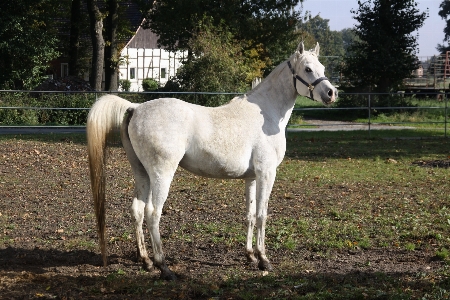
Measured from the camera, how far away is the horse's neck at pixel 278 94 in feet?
22.9

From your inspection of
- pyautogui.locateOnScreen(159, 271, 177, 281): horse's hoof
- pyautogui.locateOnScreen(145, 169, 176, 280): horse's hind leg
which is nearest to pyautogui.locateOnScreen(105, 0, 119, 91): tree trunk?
pyautogui.locateOnScreen(145, 169, 176, 280): horse's hind leg

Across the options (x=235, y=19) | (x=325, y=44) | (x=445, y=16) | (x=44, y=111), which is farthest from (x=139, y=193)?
(x=325, y=44)

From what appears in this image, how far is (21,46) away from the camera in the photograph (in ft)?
100

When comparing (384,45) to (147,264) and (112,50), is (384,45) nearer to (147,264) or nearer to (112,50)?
(112,50)

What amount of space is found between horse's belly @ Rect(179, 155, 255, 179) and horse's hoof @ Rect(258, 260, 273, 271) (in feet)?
2.94

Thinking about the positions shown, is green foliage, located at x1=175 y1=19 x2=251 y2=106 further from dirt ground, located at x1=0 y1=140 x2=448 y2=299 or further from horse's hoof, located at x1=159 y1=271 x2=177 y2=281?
horse's hoof, located at x1=159 y1=271 x2=177 y2=281

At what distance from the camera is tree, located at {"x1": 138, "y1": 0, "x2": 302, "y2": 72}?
32.8m

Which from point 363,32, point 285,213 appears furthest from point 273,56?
point 285,213

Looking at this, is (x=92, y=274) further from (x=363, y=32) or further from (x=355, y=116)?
(x=363, y=32)

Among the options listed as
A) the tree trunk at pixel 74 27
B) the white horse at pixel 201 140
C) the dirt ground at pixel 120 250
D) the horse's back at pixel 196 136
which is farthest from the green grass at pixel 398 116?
the horse's back at pixel 196 136

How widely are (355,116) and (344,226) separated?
73.2 feet

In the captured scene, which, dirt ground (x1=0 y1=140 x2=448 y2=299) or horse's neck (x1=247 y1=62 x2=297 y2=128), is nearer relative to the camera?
dirt ground (x1=0 y1=140 x2=448 y2=299)

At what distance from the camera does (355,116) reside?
3019 centimetres

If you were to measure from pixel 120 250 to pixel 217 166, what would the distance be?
1.61 meters
